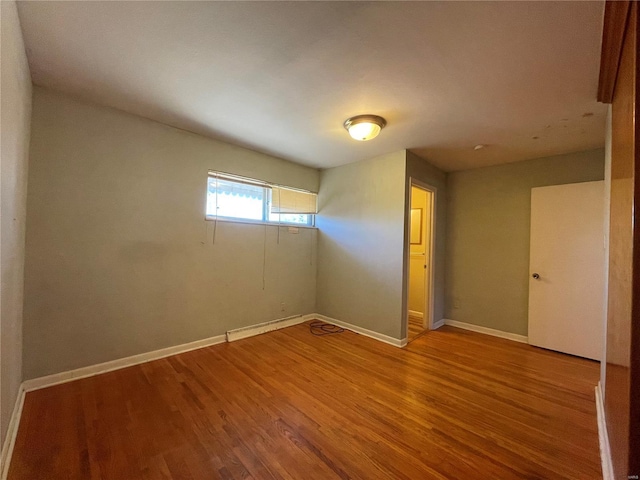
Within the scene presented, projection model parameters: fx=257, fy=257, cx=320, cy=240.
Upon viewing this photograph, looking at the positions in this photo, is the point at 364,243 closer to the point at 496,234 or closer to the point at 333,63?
the point at 496,234

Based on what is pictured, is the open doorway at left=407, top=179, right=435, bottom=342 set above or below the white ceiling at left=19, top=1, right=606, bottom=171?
below

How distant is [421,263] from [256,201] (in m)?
3.00

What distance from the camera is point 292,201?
3.96 metres

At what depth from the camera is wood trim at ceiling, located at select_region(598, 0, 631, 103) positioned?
109 centimetres

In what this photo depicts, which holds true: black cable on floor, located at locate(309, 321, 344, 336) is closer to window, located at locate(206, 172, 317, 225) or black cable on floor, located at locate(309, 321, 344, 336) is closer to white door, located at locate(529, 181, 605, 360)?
window, located at locate(206, 172, 317, 225)

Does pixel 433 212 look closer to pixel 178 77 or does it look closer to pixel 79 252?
pixel 178 77

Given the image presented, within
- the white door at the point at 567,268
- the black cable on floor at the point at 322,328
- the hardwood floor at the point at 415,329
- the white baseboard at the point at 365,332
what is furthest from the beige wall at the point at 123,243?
the white door at the point at 567,268

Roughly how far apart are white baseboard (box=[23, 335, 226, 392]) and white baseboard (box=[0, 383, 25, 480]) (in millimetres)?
123

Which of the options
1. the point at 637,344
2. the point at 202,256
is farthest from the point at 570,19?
the point at 202,256

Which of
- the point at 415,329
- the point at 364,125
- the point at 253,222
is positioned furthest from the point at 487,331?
the point at 253,222

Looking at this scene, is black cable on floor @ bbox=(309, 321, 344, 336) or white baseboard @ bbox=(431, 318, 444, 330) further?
white baseboard @ bbox=(431, 318, 444, 330)

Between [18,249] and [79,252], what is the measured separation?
1.64 feet

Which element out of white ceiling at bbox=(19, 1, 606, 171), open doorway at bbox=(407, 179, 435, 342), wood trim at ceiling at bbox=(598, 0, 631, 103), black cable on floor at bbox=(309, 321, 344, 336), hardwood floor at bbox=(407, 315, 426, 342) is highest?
white ceiling at bbox=(19, 1, 606, 171)

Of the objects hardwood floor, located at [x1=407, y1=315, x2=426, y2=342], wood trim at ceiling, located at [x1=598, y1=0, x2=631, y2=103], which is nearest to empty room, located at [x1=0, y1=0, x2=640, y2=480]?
wood trim at ceiling, located at [x1=598, y1=0, x2=631, y2=103]
